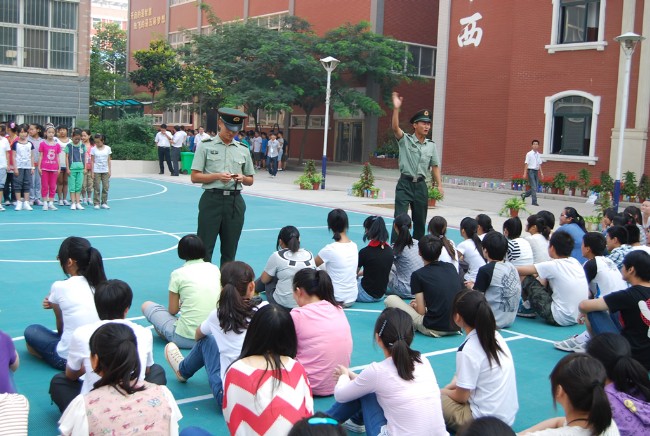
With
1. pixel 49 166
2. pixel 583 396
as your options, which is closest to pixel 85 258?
pixel 583 396

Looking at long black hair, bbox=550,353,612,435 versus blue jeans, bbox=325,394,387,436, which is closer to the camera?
long black hair, bbox=550,353,612,435

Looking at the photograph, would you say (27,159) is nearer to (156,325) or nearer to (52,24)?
(156,325)

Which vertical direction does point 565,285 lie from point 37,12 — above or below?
below

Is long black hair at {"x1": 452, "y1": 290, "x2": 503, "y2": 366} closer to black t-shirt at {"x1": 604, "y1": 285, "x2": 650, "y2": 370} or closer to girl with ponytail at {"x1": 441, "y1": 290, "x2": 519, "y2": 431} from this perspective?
girl with ponytail at {"x1": 441, "y1": 290, "x2": 519, "y2": 431}

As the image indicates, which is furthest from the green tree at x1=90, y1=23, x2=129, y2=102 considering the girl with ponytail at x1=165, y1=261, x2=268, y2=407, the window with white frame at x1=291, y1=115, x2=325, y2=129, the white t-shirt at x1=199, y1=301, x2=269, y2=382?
the white t-shirt at x1=199, y1=301, x2=269, y2=382

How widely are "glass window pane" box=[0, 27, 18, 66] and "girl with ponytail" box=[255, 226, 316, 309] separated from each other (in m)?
22.5

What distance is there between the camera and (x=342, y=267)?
7277 mm

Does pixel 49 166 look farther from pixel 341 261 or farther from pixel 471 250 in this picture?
pixel 471 250

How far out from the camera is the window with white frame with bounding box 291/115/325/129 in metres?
36.6

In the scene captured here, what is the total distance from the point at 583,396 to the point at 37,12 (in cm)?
2694

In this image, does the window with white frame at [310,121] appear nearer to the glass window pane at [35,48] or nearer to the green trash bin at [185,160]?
the green trash bin at [185,160]

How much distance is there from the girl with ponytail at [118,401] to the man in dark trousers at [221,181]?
168 inches

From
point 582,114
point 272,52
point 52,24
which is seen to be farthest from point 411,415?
point 272,52

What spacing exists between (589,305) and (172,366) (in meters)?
3.13
